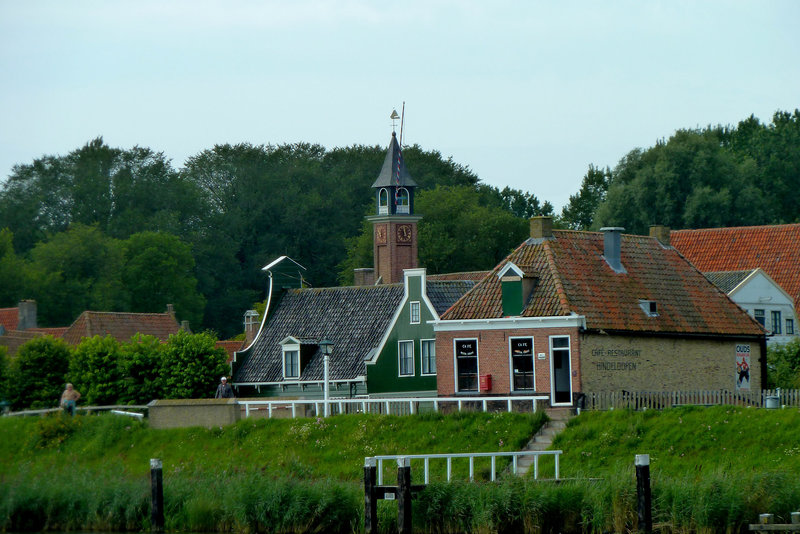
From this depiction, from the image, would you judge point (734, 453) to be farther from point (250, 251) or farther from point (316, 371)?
point (250, 251)

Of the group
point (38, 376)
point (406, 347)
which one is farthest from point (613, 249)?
point (38, 376)

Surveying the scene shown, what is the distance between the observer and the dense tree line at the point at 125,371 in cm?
5153

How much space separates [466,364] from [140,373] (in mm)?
13348

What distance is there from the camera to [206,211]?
346ft

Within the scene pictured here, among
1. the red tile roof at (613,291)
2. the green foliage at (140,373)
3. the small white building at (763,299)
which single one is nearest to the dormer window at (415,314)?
the red tile roof at (613,291)

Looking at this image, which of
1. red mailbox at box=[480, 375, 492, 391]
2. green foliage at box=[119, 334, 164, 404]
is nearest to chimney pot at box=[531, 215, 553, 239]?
red mailbox at box=[480, 375, 492, 391]

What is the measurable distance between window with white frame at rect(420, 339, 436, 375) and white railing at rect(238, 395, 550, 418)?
97.7 inches

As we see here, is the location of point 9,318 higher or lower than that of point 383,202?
lower

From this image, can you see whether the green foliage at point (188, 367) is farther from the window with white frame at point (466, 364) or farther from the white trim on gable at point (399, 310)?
the window with white frame at point (466, 364)

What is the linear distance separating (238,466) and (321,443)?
2552 millimetres

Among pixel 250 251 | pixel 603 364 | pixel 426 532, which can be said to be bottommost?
pixel 426 532

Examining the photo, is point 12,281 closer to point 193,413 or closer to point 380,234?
point 380,234

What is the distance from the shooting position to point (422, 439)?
40844 mm

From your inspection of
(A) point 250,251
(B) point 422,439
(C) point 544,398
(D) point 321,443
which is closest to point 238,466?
(D) point 321,443
